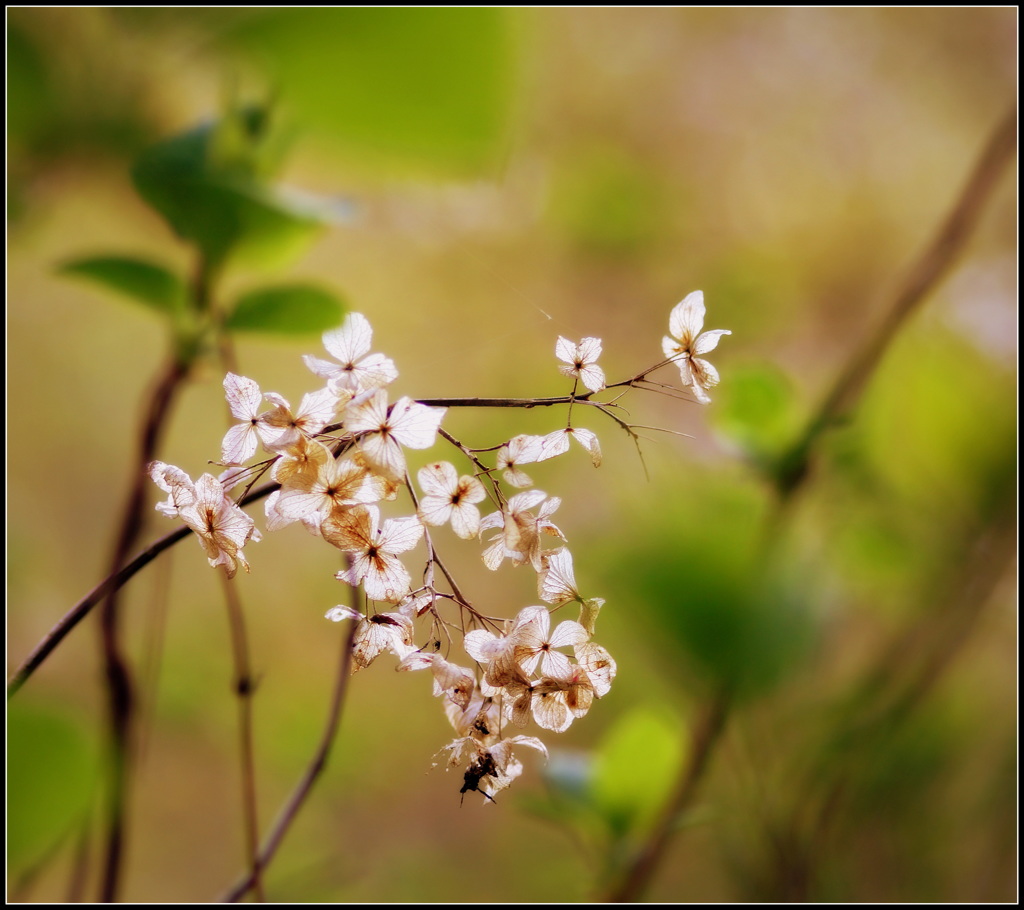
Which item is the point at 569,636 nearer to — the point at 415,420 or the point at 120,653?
the point at 415,420

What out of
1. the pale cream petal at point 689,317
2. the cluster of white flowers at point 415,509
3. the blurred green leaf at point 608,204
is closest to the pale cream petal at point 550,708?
the cluster of white flowers at point 415,509

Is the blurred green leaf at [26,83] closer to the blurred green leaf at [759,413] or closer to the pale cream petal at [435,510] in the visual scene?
the pale cream petal at [435,510]

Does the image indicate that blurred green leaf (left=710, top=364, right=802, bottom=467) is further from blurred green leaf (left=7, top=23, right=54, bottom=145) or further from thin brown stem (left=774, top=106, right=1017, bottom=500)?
blurred green leaf (left=7, top=23, right=54, bottom=145)

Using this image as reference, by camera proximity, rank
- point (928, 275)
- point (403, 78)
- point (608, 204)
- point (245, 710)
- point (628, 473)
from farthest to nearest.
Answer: point (608, 204) < point (628, 473) < point (928, 275) < point (245, 710) < point (403, 78)

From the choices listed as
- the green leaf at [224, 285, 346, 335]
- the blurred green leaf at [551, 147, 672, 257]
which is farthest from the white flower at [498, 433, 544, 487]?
the blurred green leaf at [551, 147, 672, 257]

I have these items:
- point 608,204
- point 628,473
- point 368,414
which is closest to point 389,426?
point 368,414

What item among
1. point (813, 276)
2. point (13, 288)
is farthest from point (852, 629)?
point (13, 288)
